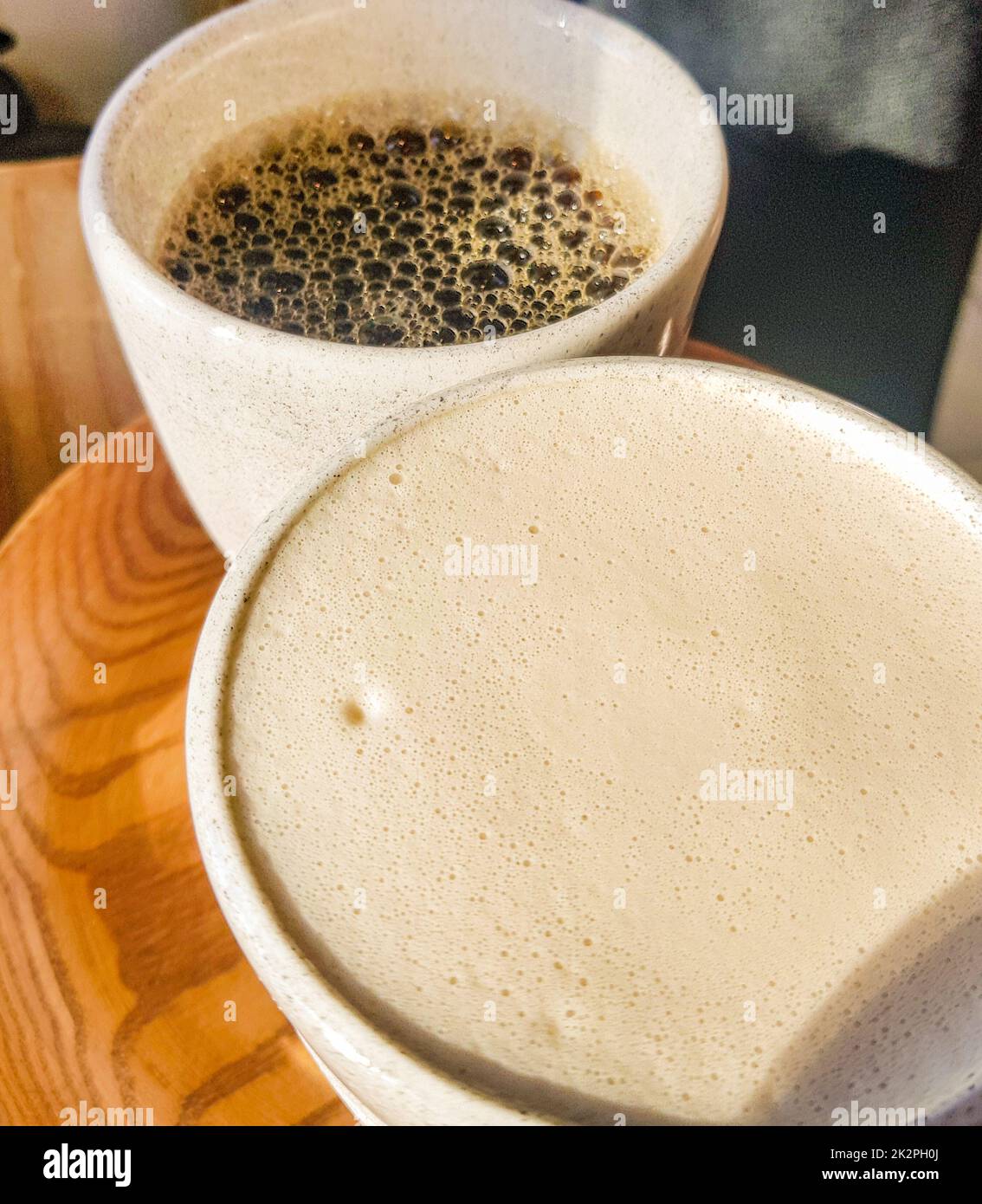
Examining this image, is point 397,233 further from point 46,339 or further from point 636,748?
point 46,339

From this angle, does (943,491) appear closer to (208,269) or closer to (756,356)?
(208,269)

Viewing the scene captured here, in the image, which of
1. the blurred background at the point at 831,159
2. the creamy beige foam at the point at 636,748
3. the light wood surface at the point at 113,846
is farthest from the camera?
the blurred background at the point at 831,159

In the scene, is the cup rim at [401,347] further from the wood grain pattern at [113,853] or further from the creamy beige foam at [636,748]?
the wood grain pattern at [113,853]

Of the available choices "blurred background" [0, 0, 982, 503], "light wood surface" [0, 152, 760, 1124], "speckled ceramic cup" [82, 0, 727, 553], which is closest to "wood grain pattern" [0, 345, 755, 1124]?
"light wood surface" [0, 152, 760, 1124]

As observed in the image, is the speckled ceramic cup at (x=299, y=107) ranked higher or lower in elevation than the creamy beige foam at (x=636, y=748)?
higher

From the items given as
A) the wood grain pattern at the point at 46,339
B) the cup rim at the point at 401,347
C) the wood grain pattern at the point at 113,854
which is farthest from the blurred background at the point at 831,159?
the wood grain pattern at the point at 113,854

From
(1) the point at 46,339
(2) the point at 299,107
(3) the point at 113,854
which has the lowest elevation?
(3) the point at 113,854

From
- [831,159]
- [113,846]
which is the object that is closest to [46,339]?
[113,846]

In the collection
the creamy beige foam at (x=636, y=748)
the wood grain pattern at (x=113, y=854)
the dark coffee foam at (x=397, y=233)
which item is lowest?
the wood grain pattern at (x=113, y=854)
